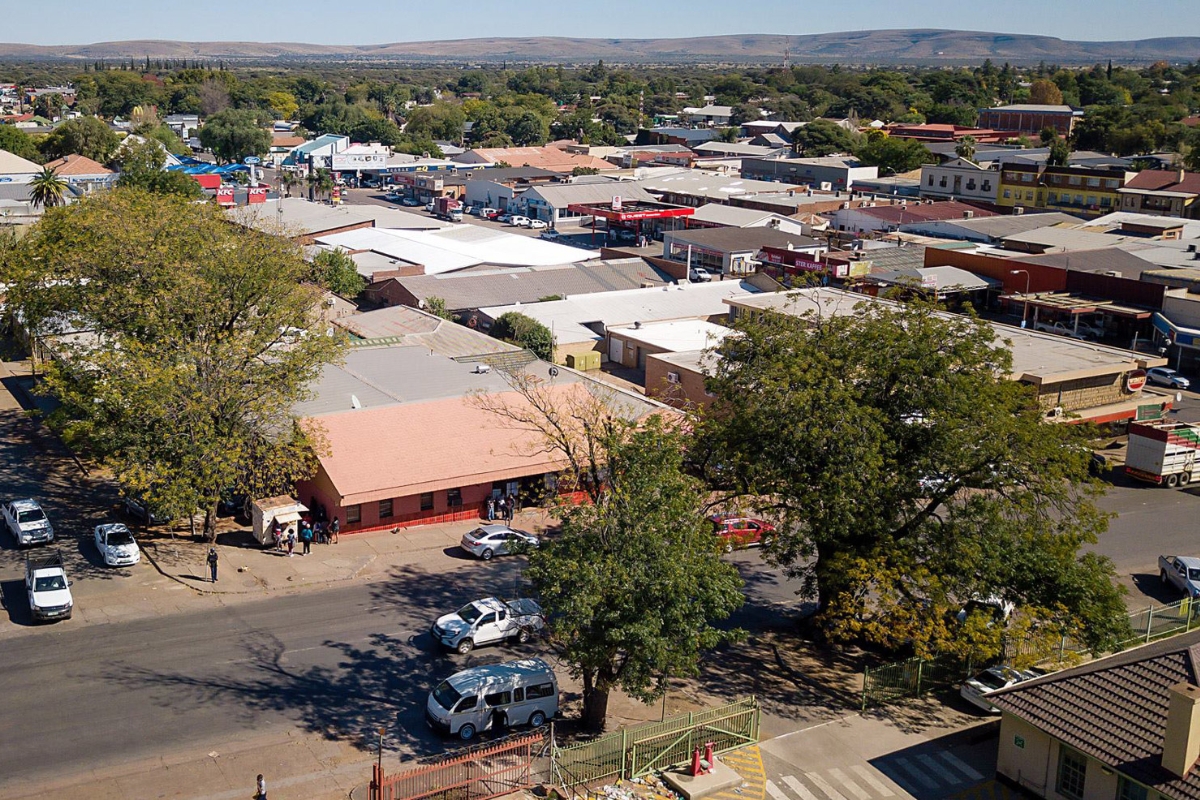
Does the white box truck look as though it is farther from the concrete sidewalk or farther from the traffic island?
the traffic island

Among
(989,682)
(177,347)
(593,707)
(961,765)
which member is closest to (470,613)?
(593,707)

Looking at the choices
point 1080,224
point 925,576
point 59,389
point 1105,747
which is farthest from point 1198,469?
point 1080,224

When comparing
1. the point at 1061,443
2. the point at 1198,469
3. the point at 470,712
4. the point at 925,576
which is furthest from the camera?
the point at 1198,469

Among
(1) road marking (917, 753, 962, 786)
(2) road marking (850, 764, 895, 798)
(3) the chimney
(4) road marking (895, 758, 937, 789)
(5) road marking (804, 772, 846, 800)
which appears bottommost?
(1) road marking (917, 753, 962, 786)

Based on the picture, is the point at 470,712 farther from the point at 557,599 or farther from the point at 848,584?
the point at 848,584

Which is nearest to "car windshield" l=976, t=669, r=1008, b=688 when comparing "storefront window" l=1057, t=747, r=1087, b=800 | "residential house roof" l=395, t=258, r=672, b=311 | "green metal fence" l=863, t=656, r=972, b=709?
"green metal fence" l=863, t=656, r=972, b=709

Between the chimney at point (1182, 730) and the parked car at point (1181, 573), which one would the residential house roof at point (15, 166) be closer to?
the parked car at point (1181, 573)
